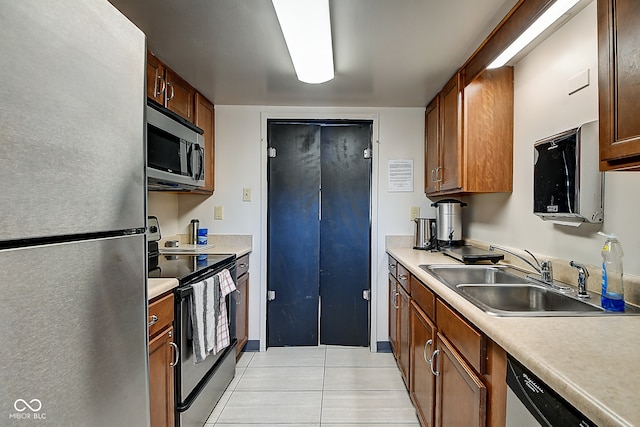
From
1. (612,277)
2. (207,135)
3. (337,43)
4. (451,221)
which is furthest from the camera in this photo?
(207,135)

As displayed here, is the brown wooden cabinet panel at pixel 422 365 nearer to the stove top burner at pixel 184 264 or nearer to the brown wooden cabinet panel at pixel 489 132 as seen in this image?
the brown wooden cabinet panel at pixel 489 132

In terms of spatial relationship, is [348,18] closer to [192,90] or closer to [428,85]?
[428,85]

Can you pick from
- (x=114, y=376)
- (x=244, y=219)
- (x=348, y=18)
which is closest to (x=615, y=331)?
(x=114, y=376)

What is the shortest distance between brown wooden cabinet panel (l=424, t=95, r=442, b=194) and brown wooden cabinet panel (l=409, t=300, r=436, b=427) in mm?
1112

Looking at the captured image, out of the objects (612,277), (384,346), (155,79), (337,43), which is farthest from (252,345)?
(612,277)

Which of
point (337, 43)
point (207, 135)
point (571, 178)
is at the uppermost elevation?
point (337, 43)

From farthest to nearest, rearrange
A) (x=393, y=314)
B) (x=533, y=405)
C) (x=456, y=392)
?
(x=393, y=314) < (x=456, y=392) < (x=533, y=405)

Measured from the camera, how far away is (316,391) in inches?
87.2

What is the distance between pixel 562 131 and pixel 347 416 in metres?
1.90

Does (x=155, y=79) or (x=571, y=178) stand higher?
(x=155, y=79)

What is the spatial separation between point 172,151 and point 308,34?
3.08 ft

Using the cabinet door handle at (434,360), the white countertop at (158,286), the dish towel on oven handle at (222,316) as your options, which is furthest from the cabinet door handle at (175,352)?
the cabinet door handle at (434,360)

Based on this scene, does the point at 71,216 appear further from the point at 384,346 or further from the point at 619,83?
the point at 384,346

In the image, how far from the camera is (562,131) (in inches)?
63.4
